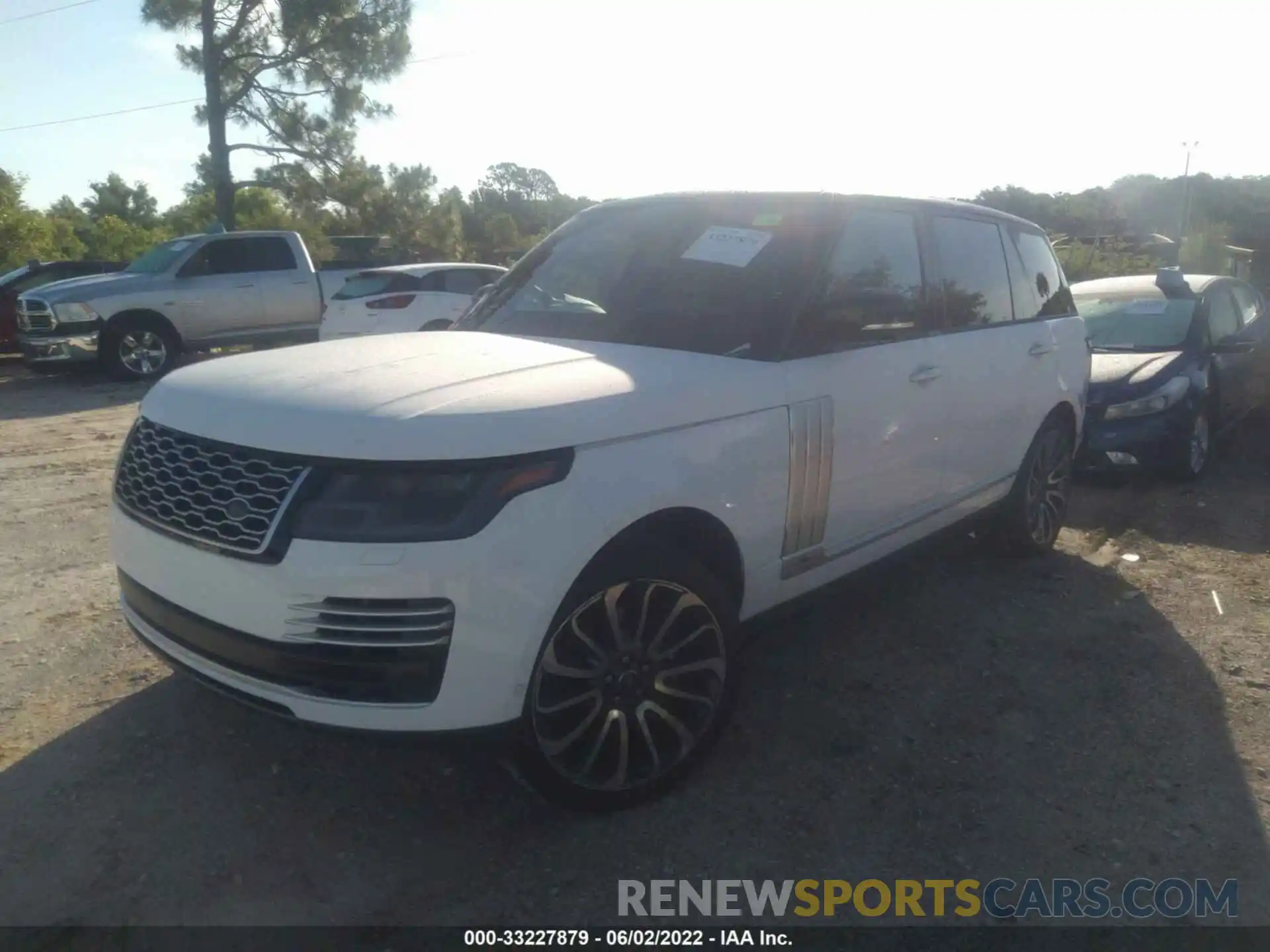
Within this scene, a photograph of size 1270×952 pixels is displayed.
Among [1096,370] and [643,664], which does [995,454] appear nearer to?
[643,664]

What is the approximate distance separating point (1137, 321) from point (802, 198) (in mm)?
5267

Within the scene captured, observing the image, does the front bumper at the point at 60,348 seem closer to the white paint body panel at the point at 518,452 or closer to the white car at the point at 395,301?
the white car at the point at 395,301

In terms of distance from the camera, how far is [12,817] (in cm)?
295

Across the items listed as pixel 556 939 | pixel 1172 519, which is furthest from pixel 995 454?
pixel 556 939

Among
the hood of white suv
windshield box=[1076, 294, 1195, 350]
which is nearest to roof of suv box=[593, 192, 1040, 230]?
the hood of white suv

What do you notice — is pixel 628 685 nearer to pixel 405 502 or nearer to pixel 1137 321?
pixel 405 502

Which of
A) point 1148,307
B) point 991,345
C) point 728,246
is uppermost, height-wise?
point 728,246

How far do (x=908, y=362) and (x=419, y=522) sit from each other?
2256 mm

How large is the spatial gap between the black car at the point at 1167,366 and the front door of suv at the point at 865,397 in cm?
305

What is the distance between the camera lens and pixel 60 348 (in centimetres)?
1197

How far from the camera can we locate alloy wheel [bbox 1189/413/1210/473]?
7.17m

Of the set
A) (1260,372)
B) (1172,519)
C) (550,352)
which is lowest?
(1172,519)

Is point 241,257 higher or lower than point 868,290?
higher

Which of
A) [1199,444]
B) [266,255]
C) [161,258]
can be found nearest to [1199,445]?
[1199,444]
